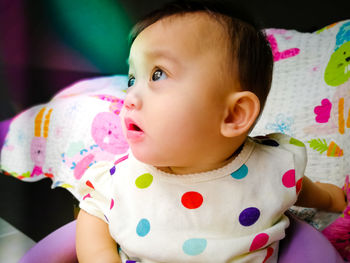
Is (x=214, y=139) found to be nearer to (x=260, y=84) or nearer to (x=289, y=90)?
(x=260, y=84)

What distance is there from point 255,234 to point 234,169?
0.36 ft

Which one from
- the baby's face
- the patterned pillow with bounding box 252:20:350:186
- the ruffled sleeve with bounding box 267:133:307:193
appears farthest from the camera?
the patterned pillow with bounding box 252:20:350:186

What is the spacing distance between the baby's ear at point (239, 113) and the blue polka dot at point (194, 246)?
175 millimetres

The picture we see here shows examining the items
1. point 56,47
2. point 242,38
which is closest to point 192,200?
point 242,38

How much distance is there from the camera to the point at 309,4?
117cm

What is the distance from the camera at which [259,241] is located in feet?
1.70

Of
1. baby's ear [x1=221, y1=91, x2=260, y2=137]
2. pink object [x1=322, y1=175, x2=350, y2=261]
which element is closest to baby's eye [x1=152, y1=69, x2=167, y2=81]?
baby's ear [x1=221, y1=91, x2=260, y2=137]

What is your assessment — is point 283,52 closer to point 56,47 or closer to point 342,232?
point 342,232

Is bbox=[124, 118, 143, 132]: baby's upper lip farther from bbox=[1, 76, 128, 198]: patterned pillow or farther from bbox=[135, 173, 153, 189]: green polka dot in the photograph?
bbox=[1, 76, 128, 198]: patterned pillow

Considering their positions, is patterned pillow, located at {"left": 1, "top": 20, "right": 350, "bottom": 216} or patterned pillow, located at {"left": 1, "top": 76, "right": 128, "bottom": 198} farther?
patterned pillow, located at {"left": 1, "top": 76, "right": 128, "bottom": 198}

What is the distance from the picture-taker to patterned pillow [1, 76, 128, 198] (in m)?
1.13

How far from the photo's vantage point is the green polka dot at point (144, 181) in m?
0.57

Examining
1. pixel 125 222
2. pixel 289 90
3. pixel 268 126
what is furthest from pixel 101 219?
pixel 289 90

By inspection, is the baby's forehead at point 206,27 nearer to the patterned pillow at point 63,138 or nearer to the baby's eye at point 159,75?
the baby's eye at point 159,75
